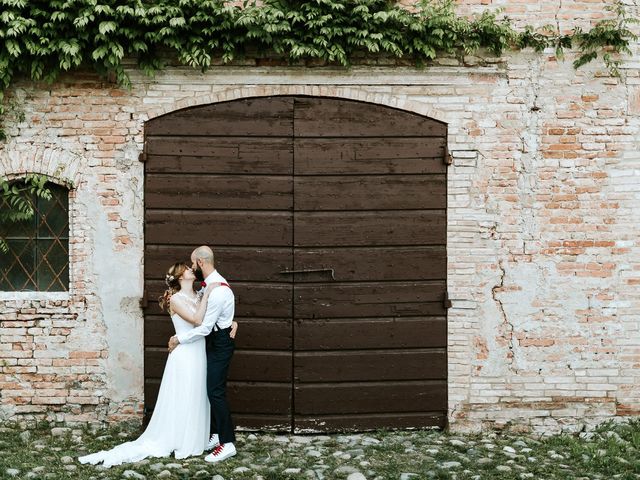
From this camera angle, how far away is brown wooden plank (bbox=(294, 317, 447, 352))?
724 centimetres

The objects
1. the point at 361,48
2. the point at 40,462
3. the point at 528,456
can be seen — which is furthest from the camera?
the point at 361,48

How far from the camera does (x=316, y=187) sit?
7238 millimetres

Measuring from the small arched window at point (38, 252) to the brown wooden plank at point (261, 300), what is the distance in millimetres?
1005

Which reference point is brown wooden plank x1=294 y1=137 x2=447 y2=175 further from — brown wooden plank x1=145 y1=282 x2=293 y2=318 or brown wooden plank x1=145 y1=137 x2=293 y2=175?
brown wooden plank x1=145 y1=282 x2=293 y2=318

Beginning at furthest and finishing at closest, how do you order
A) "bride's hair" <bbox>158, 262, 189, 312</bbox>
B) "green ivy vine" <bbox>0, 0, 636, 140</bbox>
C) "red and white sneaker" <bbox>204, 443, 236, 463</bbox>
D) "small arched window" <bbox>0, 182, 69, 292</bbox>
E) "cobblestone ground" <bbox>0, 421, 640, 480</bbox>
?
"small arched window" <bbox>0, 182, 69, 292</bbox> < "green ivy vine" <bbox>0, 0, 636, 140</bbox> < "bride's hair" <bbox>158, 262, 189, 312</bbox> < "red and white sneaker" <bbox>204, 443, 236, 463</bbox> < "cobblestone ground" <bbox>0, 421, 640, 480</bbox>

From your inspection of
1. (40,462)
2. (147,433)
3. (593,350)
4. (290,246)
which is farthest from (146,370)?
(593,350)

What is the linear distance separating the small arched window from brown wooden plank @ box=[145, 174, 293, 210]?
0.95m

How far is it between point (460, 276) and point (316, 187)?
5.43ft

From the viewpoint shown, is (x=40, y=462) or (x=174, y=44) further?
(x=174, y=44)

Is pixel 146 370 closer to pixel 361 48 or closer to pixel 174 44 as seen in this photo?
pixel 174 44

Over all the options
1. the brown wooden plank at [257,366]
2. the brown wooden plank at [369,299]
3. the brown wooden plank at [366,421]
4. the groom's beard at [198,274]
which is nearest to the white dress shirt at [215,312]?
the groom's beard at [198,274]

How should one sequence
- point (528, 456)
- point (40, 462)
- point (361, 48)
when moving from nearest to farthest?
point (40, 462) < point (528, 456) < point (361, 48)

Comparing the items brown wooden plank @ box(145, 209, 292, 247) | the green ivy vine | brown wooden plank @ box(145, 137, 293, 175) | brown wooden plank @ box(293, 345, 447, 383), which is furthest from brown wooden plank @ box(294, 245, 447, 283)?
the green ivy vine

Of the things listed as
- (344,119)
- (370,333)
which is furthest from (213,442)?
(344,119)
